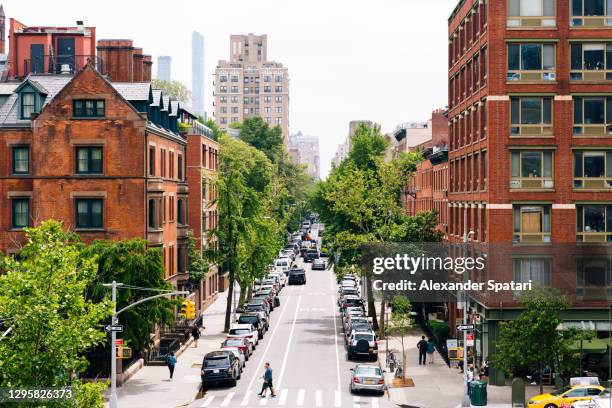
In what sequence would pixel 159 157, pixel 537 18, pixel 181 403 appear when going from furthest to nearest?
1. pixel 159 157
2. pixel 537 18
3. pixel 181 403

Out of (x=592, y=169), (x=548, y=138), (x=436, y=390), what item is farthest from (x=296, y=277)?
(x=436, y=390)

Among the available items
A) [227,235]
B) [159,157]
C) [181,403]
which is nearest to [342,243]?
[227,235]

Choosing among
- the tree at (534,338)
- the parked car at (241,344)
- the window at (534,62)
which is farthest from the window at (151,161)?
the tree at (534,338)

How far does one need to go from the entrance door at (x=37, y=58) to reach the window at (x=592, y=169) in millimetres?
41245

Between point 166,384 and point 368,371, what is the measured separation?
36.4ft

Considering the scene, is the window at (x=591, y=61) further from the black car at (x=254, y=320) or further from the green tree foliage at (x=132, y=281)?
the black car at (x=254, y=320)

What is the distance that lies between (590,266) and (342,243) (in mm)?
22466

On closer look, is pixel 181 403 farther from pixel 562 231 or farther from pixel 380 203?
pixel 380 203

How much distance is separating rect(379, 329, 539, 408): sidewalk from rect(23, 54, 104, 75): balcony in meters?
32.8

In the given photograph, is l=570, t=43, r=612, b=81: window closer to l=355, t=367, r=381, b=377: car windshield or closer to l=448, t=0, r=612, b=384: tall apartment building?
l=448, t=0, r=612, b=384: tall apartment building

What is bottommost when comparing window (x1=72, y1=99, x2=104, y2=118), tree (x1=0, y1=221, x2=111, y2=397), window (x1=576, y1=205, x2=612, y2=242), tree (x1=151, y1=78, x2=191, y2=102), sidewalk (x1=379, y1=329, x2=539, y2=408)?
sidewalk (x1=379, y1=329, x2=539, y2=408)

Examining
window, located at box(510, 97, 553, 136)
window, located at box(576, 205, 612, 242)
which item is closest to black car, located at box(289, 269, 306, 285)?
window, located at box(510, 97, 553, 136)

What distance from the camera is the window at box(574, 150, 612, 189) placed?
49719mm

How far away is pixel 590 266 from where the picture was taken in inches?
1948
